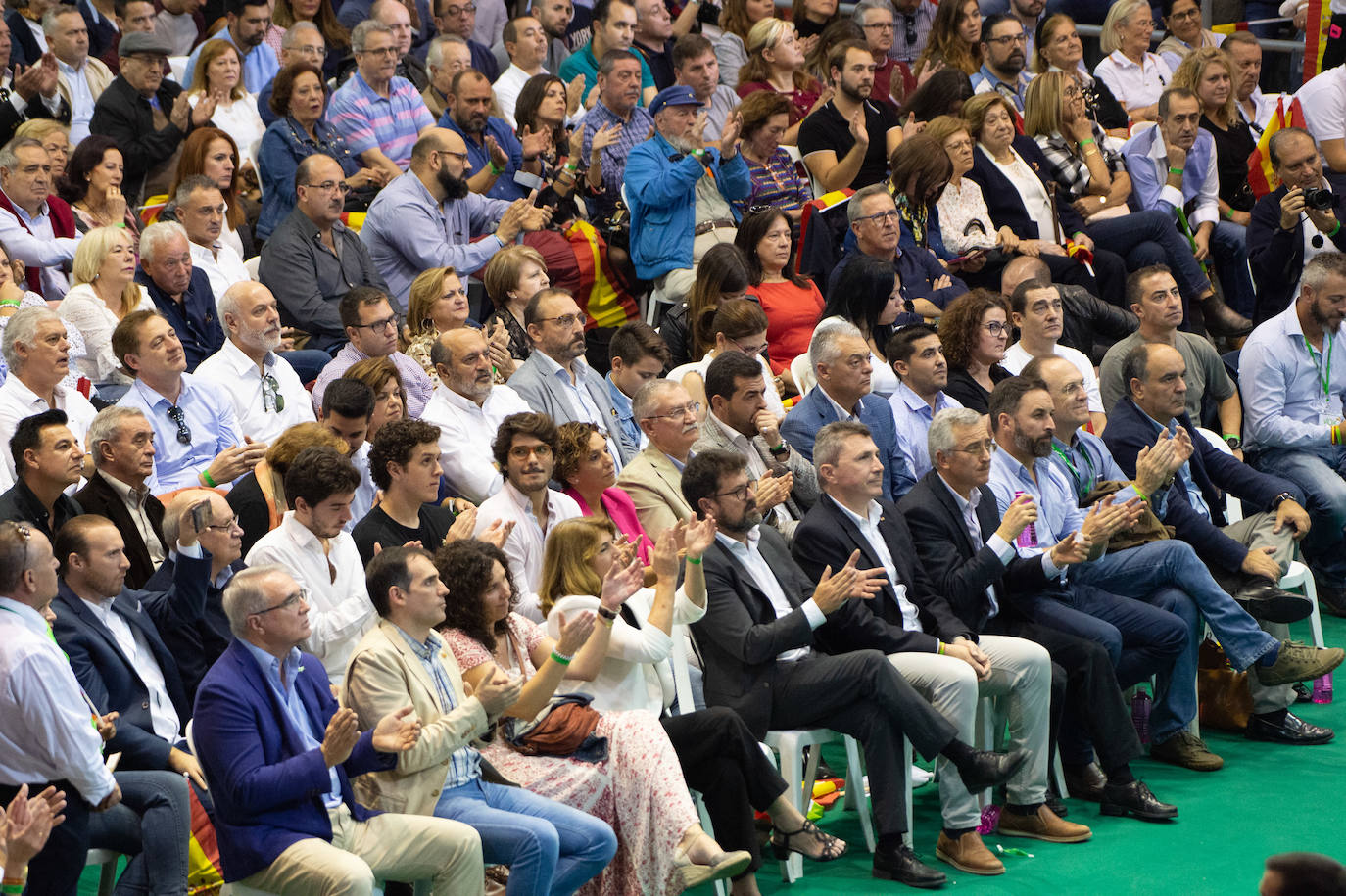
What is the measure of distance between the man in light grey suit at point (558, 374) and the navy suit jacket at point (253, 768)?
8.38 ft

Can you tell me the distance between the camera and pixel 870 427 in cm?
665

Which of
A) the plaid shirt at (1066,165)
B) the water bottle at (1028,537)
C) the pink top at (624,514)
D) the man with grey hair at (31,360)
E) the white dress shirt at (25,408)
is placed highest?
the plaid shirt at (1066,165)

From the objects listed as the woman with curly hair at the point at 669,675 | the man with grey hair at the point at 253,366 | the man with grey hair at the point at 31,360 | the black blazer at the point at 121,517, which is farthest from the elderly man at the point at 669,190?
the black blazer at the point at 121,517

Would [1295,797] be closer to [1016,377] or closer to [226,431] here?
[1016,377]

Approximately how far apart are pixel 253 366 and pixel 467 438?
88cm

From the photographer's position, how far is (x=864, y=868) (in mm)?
5289

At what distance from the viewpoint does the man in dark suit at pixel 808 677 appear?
5.20 meters

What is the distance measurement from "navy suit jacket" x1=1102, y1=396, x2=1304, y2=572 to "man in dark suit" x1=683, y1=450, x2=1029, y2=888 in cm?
164

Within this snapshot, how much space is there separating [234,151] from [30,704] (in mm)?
4343

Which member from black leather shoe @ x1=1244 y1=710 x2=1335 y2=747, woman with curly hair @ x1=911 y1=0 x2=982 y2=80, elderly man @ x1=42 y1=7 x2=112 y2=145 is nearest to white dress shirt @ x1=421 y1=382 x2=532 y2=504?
black leather shoe @ x1=1244 y1=710 x2=1335 y2=747

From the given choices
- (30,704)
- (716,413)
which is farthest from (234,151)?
(30,704)

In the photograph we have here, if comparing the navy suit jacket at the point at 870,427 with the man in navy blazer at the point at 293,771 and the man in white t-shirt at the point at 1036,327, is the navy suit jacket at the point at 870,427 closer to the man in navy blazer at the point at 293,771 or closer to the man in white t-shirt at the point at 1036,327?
the man in white t-shirt at the point at 1036,327

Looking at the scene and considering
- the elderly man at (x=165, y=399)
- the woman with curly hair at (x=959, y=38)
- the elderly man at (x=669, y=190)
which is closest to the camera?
the elderly man at (x=165, y=399)

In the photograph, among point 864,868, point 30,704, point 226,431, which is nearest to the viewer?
point 30,704
